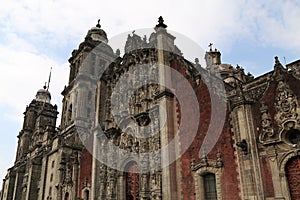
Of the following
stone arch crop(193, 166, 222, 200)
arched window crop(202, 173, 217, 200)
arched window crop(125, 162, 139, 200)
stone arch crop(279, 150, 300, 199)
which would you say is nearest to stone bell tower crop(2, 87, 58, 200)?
arched window crop(125, 162, 139, 200)

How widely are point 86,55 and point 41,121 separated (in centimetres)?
1465

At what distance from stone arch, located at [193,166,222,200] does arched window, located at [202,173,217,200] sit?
0.57ft

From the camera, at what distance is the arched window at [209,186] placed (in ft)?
50.5

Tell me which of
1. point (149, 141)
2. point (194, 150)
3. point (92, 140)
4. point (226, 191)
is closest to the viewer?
point (226, 191)

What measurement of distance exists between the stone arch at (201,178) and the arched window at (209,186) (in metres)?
0.17

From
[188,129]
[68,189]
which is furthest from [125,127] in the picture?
[68,189]

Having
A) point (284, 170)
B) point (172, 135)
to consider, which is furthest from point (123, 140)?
point (284, 170)

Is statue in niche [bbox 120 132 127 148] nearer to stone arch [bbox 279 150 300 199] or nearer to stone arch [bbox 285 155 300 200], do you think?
stone arch [bbox 279 150 300 199]

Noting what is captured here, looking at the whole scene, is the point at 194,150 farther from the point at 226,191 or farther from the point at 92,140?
the point at 92,140

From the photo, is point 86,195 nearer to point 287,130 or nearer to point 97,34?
point 287,130

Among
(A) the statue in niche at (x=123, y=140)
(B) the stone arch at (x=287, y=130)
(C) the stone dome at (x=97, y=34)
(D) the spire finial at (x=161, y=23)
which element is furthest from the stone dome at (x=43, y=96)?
(B) the stone arch at (x=287, y=130)

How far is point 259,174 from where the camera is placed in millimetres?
13320

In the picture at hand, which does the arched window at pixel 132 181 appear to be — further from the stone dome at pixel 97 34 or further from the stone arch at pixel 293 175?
the stone dome at pixel 97 34

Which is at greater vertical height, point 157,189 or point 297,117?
point 297,117
